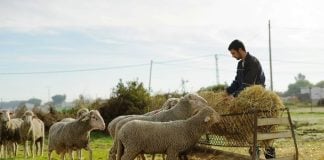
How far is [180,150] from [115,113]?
945 inches

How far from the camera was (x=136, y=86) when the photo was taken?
33000mm

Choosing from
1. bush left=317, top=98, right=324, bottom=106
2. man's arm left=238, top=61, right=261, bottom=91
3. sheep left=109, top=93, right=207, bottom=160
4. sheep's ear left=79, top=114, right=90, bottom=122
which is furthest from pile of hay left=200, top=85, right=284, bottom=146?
bush left=317, top=98, right=324, bottom=106

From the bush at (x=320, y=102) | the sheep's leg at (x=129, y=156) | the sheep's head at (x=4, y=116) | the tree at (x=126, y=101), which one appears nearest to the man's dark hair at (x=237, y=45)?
the sheep's leg at (x=129, y=156)

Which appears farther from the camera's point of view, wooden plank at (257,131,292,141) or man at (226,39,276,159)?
man at (226,39,276,159)

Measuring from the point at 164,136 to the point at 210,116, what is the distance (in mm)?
953

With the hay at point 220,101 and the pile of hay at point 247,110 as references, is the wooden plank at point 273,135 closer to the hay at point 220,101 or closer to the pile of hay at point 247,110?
the pile of hay at point 247,110

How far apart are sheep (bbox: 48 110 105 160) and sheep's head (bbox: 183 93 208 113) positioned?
4461 mm

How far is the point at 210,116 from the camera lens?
909cm

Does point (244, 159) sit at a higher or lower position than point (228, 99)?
lower

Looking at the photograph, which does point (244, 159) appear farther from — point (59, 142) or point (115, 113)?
point (115, 113)

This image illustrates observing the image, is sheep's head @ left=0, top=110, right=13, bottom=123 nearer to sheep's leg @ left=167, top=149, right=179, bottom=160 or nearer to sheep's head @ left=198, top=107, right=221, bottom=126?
sheep's leg @ left=167, top=149, right=179, bottom=160

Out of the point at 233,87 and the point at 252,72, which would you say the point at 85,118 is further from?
the point at 252,72

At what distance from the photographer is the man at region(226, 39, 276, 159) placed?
32.7ft

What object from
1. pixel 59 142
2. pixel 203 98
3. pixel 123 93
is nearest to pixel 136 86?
pixel 123 93
